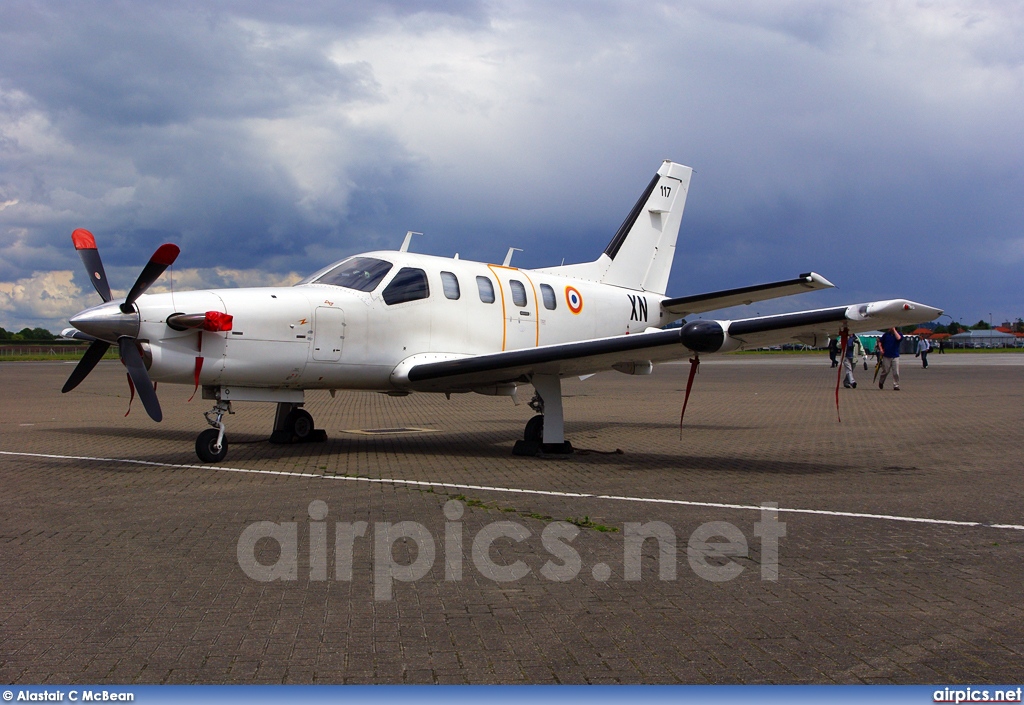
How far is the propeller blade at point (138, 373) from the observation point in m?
10.6

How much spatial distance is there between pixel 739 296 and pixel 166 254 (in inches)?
371

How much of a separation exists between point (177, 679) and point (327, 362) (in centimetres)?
849

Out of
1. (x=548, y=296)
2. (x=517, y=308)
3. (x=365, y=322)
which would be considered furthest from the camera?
(x=548, y=296)

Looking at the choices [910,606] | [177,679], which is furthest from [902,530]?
[177,679]

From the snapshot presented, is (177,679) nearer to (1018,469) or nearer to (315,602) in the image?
(315,602)

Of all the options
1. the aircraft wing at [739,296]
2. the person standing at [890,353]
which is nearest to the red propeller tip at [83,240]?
the aircraft wing at [739,296]

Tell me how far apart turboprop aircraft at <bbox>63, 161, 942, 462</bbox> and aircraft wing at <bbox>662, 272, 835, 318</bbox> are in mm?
39

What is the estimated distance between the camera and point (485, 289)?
14242mm

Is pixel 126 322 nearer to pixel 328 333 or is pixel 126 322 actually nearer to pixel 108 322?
pixel 108 322

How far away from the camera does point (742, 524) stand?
292 inches

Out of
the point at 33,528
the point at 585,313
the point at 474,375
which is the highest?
the point at 585,313

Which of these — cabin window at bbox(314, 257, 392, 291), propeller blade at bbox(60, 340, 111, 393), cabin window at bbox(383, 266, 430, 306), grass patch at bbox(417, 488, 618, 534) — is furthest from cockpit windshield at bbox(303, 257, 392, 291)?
grass patch at bbox(417, 488, 618, 534)

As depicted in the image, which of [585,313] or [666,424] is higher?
[585,313]

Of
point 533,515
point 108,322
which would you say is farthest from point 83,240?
point 533,515
